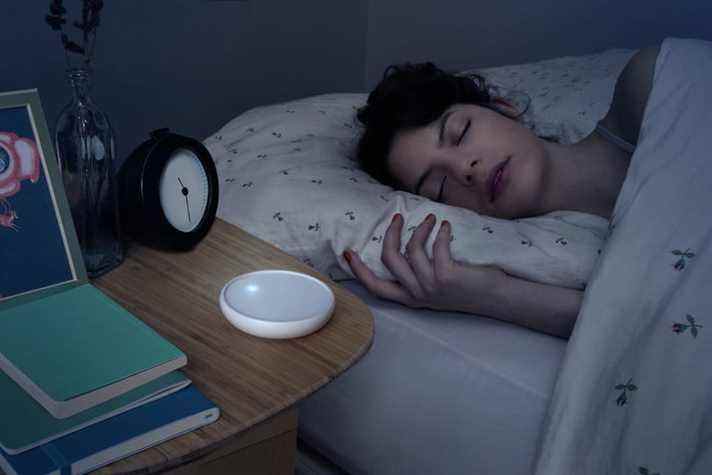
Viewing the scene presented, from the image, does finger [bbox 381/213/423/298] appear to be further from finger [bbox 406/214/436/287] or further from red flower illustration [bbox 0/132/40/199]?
red flower illustration [bbox 0/132/40/199]

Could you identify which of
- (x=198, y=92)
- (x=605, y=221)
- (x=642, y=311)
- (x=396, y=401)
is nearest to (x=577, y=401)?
(x=642, y=311)

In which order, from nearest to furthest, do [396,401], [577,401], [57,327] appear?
1. [57,327]
2. [577,401]
3. [396,401]

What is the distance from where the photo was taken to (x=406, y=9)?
6.66ft

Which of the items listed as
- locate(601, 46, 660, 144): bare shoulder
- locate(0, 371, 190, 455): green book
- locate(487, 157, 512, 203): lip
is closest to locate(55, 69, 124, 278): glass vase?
locate(0, 371, 190, 455): green book

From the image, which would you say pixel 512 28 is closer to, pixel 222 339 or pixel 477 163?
pixel 477 163

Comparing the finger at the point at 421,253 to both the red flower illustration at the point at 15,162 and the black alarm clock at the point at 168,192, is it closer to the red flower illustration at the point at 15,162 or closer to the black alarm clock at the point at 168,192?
the black alarm clock at the point at 168,192

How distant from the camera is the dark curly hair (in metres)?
1.18

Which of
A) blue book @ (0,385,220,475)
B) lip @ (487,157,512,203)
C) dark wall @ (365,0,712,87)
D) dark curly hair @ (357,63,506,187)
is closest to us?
blue book @ (0,385,220,475)

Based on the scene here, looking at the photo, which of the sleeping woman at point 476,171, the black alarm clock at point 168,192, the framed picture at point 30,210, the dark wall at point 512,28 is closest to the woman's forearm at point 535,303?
the sleeping woman at point 476,171

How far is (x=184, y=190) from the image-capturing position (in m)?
0.80

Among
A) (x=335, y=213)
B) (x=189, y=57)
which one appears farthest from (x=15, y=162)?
(x=189, y=57)

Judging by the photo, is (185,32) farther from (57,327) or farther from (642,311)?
(642,311)

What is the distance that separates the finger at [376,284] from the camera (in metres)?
0.91

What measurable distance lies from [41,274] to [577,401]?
0.58m
